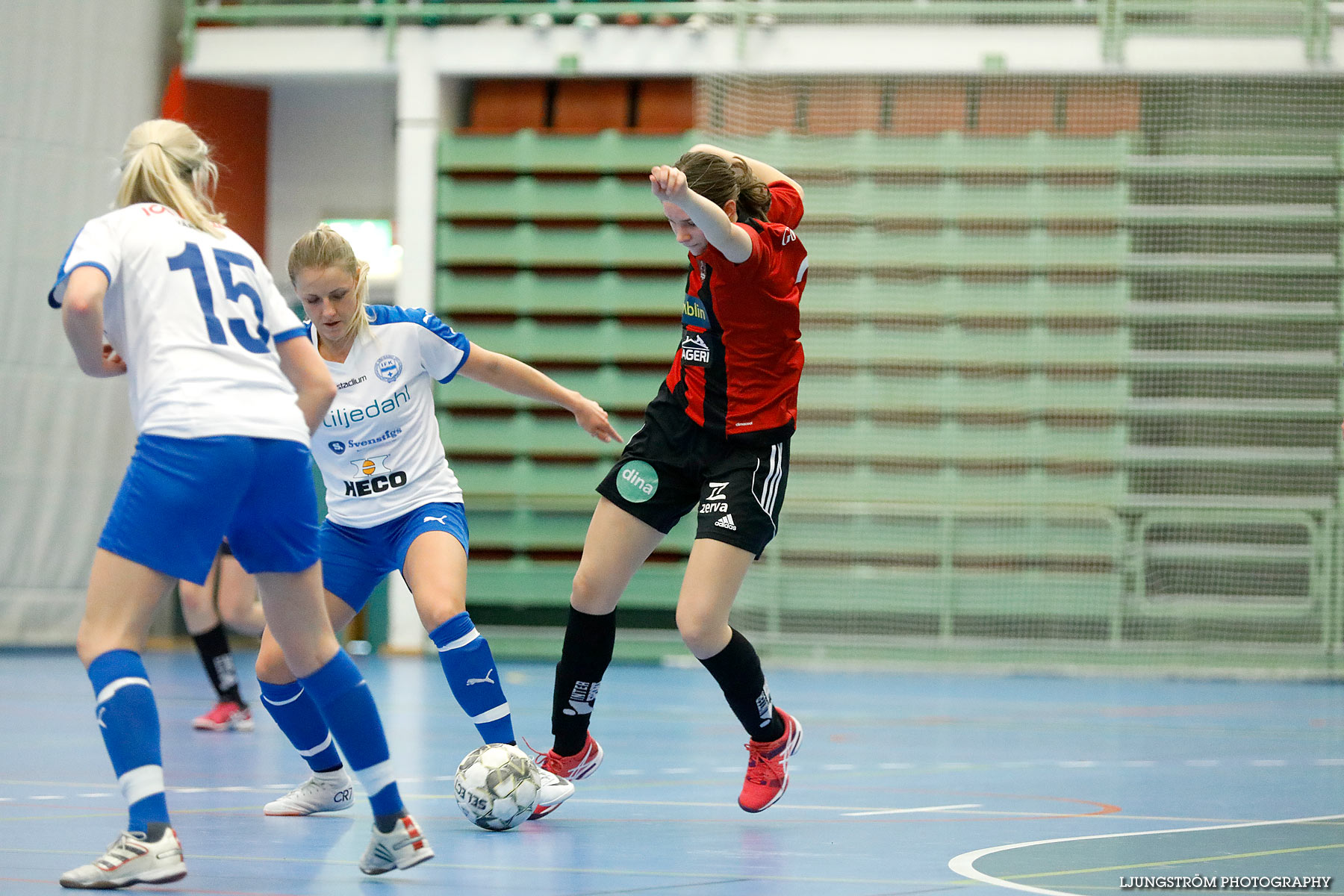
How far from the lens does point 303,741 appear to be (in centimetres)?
429

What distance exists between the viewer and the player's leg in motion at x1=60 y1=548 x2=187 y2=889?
9.82 ft

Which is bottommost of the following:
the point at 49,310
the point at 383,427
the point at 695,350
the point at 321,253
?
the point at 383,427

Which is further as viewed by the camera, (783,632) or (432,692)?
(783,632)

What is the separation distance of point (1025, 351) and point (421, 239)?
4332 millimetres

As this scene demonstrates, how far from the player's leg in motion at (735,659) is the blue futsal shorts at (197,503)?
4.49 ft

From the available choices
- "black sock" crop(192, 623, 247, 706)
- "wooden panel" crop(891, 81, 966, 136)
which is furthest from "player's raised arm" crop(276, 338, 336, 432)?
"wooden panel" crop(891, 81, 966, 136)

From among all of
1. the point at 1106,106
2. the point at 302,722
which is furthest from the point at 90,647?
the point at 1106,106

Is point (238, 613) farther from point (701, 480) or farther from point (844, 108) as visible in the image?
point (844, 108)

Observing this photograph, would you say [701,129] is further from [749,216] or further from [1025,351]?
[749,216]

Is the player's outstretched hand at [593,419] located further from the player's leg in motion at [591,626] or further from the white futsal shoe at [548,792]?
the white futsal shoe at [548,792]

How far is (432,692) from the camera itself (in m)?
8.56

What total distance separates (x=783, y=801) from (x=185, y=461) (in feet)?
7.75

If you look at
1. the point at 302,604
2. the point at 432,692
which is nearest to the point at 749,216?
the point at 302,604

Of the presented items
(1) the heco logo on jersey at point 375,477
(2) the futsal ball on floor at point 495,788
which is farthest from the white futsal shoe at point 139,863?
(1) the heco logo on jersey at point 375,477
